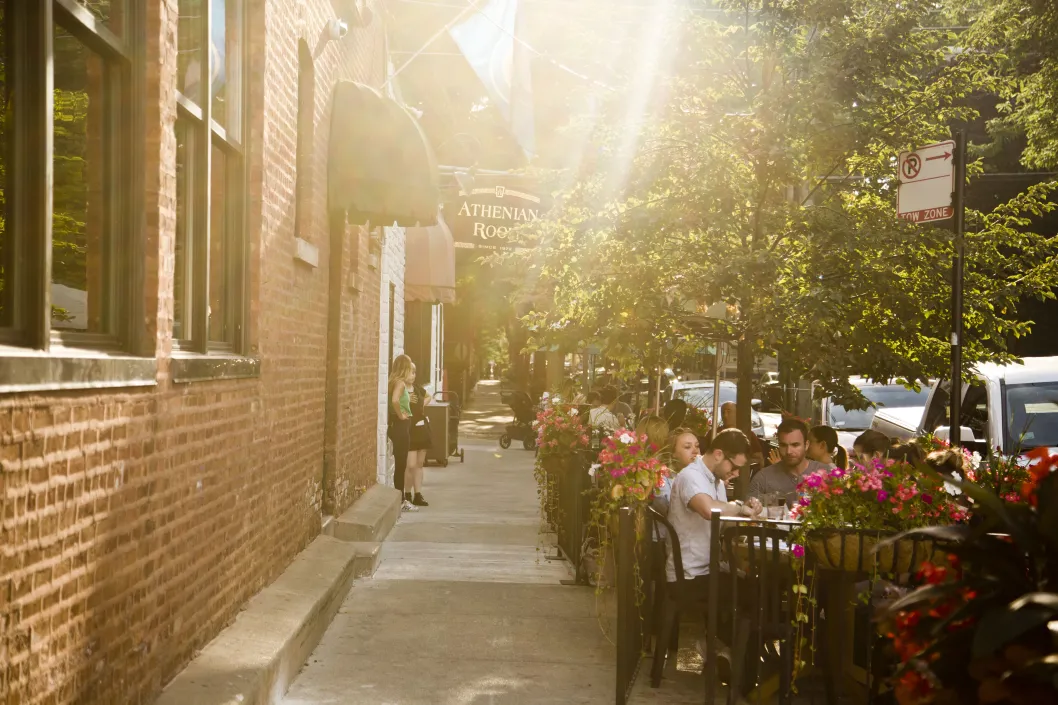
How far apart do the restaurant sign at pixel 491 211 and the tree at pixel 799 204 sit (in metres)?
8.26

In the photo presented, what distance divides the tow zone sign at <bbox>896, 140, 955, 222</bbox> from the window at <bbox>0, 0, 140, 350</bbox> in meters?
6.12

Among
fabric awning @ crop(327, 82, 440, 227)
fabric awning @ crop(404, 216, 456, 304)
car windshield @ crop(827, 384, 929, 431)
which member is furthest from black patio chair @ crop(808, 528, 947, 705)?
fabric awning @ crop(404, 216, 456, 304)

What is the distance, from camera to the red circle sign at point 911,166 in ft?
28.9

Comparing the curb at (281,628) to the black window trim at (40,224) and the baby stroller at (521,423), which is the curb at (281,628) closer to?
the black window trim at (40,224)

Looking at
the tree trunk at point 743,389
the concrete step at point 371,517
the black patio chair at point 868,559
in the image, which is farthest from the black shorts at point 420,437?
the black patio chair at point 868,559

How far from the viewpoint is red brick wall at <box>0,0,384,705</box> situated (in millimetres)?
3451

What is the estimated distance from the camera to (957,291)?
27.0 feet

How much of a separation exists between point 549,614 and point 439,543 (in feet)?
12.1

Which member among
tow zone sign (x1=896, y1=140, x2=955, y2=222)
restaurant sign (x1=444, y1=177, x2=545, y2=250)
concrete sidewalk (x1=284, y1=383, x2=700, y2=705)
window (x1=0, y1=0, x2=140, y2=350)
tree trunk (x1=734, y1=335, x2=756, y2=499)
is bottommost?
concrete sidewalk (x1=284, y1=383, x2=700, y2=705)

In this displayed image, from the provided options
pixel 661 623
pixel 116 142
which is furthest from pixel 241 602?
pixel 116 142

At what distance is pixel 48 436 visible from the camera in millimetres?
3477

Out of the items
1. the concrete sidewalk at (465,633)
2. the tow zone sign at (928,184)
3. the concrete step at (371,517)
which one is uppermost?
the tow zone sign at (928,184)

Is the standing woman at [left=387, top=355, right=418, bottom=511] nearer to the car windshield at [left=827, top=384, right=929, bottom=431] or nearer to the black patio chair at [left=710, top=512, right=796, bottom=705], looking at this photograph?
the car windshield at [left=827, top=384, right=929, bottom=431]

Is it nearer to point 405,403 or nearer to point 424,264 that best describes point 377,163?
point 405,403
